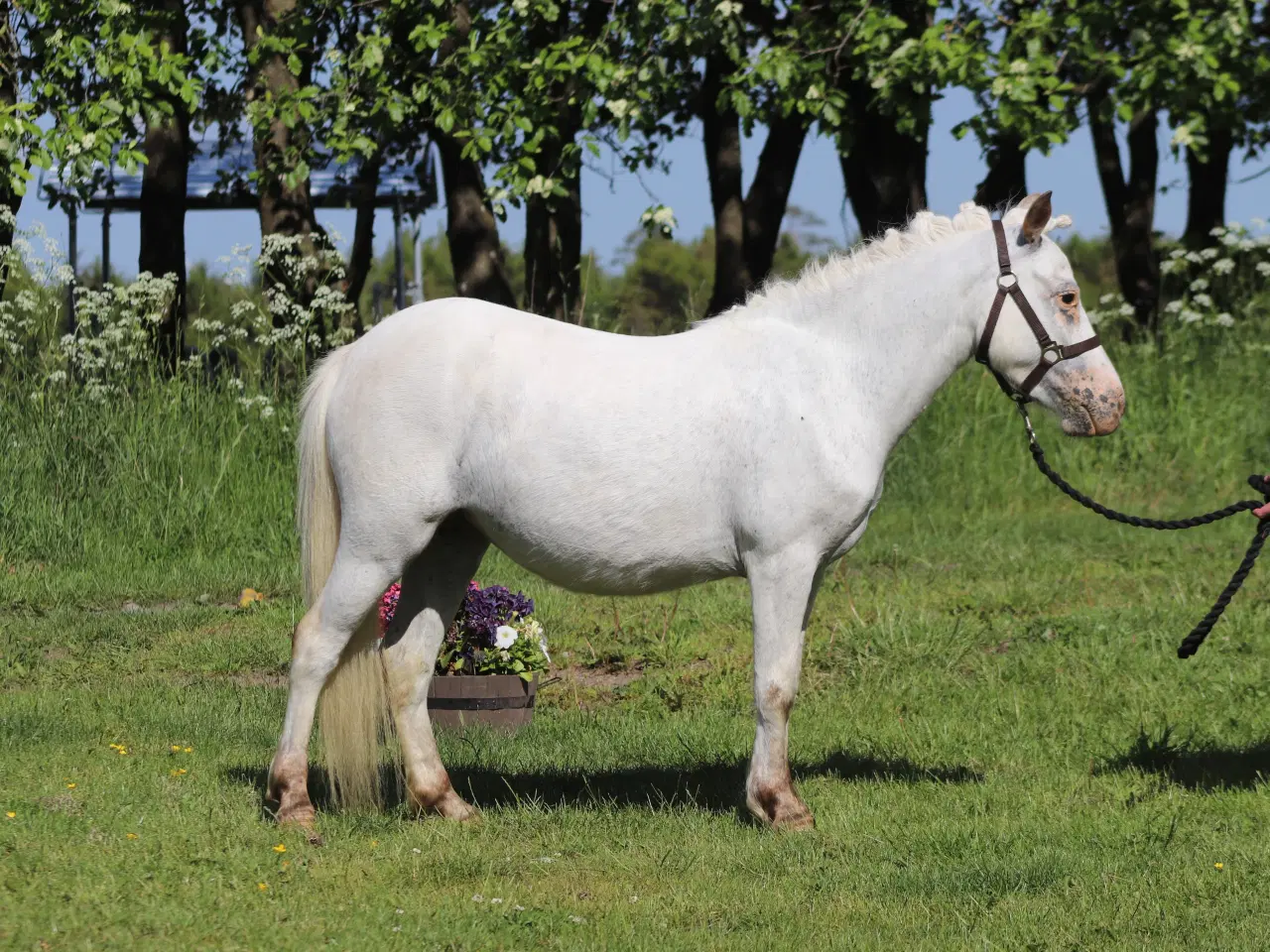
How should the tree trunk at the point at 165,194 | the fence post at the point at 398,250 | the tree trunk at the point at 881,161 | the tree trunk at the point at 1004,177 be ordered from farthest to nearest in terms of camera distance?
the fence post at the point at 398,250, the tree trunk at the point at 1004,177, the tree trunk at the point at 165,194, the tree trunk at the point at 881,161

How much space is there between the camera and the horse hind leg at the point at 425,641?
17.6 feet

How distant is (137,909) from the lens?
4098mm

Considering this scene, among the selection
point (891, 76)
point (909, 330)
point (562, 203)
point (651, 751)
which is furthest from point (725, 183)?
point (909, 330)

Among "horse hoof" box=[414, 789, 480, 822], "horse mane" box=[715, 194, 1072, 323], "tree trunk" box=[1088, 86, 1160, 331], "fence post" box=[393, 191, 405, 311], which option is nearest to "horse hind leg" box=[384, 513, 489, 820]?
"horse hoof" box=[414, 789, 480, 822]

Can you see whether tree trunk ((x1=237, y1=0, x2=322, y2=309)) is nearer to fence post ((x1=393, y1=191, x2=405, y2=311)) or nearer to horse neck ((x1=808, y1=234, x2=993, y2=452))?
fence post ((x1=393, y1=191, x2=405, y2=311))

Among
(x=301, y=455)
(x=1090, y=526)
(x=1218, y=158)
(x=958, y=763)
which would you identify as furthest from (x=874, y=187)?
(x=301, y=455)

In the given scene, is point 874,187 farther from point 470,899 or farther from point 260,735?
point 470,899

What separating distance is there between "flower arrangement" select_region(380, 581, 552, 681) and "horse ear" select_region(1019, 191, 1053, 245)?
9.46 ft

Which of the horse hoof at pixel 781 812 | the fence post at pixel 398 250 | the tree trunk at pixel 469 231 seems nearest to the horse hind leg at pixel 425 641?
the horse hoof at pixel 781 812

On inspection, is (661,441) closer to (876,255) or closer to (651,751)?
(876,255)

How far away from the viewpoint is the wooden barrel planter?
6727mm

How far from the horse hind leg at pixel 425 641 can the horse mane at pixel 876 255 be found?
1.33m

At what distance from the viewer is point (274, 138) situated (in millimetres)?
12844

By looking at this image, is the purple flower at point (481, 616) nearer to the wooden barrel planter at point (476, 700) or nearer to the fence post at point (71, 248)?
the wooden barrel planter at point (476, 700)
